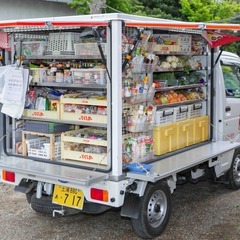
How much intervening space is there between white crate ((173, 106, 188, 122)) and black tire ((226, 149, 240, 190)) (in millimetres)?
1016

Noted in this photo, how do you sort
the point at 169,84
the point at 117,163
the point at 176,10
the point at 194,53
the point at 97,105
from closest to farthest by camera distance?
1. the point at 117,163
2. the point at 97,105
3. the point at 169,84
4. the point at 194,53
5. the point at 176,10

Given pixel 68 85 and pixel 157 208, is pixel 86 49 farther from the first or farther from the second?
pixel 157 208

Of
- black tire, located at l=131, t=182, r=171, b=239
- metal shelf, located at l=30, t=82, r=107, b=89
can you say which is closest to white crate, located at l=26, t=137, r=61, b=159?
metal shelf, located at l=30, t=82, r=107, b=89

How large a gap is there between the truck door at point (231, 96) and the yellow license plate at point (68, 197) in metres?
2.66

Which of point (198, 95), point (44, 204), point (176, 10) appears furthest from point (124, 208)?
point (176, 10)

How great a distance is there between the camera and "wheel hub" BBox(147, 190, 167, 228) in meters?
4.60

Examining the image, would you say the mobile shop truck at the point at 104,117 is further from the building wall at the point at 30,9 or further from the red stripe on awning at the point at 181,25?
the building wall at the point at 30,9

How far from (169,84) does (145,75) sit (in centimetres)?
71

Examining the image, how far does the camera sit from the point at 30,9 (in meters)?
13.9

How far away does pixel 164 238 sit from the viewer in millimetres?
4703

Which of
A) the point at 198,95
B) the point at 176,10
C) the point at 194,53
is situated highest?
the point at 176,10

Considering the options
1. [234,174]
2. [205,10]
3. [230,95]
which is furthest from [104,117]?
[205,10]

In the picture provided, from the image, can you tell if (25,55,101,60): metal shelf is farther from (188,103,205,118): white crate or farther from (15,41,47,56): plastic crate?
(188,103,205,118): white crate

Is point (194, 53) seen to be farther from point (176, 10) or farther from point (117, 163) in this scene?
point (176, 10)
